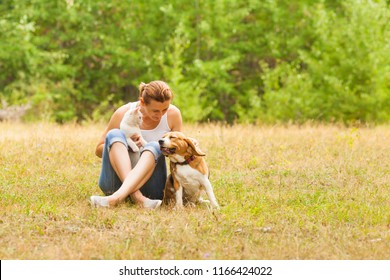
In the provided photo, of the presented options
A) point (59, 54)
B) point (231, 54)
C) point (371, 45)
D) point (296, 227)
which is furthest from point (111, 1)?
point (296, 227)

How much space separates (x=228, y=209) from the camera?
669cm

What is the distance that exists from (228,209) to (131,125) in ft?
4.08

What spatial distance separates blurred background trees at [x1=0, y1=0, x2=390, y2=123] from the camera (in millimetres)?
23964

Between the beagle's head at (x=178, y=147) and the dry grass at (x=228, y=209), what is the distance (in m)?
0.53

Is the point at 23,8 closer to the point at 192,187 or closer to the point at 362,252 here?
the point at 192,187

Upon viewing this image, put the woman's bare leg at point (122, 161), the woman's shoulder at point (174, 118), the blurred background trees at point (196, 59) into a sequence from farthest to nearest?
the blurred background trees at point (196, 59) → the woman's shoulder at point (174, 118) → the woman's bare leg at point (122, 161)

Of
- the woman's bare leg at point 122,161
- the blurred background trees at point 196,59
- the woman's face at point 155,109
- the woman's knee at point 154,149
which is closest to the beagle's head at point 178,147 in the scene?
the woman's knee at point 154,149

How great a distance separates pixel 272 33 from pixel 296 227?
78.9 feet

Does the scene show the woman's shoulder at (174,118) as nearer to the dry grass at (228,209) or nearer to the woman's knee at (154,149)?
the woman's knee at (154,149)

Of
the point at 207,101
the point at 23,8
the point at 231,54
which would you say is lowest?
the point at 207,101

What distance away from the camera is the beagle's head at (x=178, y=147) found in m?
6.54

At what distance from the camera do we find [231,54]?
29.1 meters

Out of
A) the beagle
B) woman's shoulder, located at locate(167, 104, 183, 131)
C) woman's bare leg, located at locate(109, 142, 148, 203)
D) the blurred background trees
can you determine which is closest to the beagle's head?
the beagle

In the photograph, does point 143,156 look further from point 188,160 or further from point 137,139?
point 188,160
